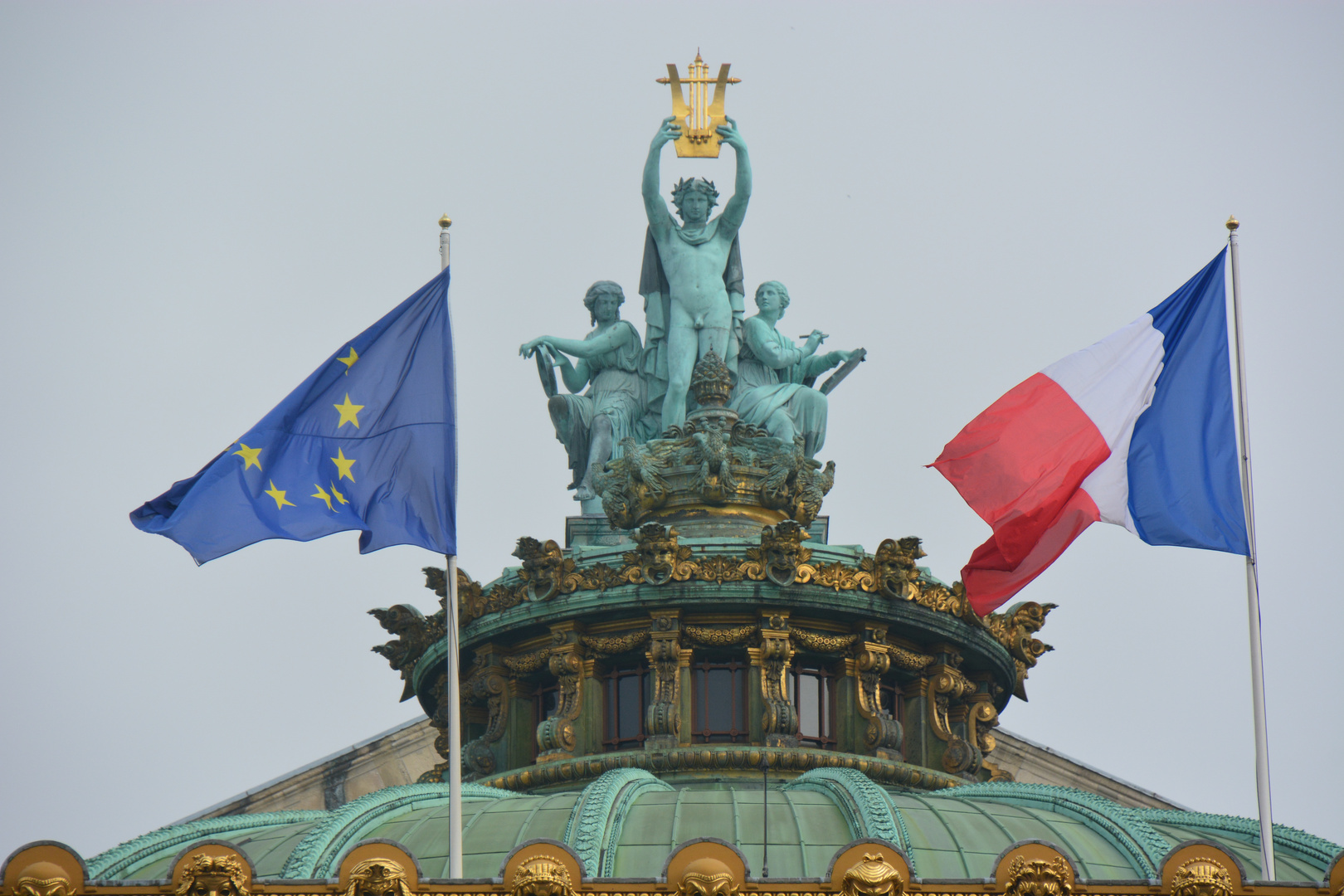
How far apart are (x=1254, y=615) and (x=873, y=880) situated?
6.79 m

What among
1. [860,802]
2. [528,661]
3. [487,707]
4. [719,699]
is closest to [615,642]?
[528,661]

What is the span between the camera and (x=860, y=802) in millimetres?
48344

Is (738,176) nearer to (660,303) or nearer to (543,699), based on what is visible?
(660,303)

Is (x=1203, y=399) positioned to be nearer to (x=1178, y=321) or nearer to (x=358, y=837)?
(x=1178, y=321)

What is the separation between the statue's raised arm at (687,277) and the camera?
6044 cm

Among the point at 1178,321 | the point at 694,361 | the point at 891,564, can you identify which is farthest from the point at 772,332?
the point at 1178,321

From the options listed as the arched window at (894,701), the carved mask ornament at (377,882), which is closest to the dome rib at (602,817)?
the carved mask ornament at (377,882)

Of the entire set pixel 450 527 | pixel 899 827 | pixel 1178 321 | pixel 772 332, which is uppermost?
pixel 772 332

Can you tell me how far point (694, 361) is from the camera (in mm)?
60531

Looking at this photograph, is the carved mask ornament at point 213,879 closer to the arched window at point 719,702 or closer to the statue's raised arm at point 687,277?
the arched window at point 719,702

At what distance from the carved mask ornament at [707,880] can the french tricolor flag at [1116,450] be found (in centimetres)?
618

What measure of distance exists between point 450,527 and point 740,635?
9.35 meters

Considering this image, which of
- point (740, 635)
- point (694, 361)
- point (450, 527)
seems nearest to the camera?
point (450, 527)

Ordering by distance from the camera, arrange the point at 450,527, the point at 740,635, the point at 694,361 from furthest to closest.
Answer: the point at 694,361, the point at 740,635, the point at 450,527
